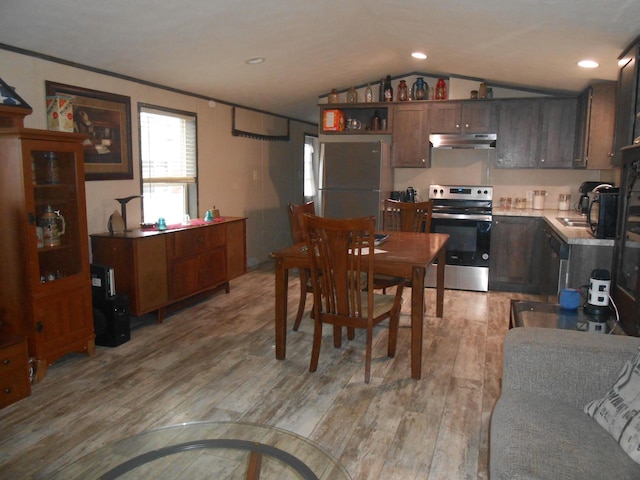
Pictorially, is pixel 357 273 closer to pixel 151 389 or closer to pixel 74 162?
pixel 151 389

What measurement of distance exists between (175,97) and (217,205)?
4.31 feet

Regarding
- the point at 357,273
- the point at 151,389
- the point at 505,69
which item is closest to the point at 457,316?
the point at 357,273

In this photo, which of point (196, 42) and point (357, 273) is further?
point (196, 42)

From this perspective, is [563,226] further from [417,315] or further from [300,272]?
[300,272]

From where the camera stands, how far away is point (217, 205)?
5695 millimetres

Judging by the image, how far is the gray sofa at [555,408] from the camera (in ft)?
4.65

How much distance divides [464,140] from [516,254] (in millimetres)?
1355

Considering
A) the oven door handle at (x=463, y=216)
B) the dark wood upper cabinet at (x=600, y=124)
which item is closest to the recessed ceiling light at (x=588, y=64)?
the dark wood upper cabinet at (x=600, y=124)

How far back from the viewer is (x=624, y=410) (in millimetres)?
1588

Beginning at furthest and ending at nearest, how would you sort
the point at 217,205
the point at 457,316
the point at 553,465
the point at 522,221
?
the point at 217,205 < the point at 522,221 < the point at 457,316 < the point at 553,465

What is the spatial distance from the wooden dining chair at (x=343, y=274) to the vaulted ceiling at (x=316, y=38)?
5.06 feet

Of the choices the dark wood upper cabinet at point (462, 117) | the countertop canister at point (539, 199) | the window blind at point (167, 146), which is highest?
the dark wood upper cabinet at point (462, 117)

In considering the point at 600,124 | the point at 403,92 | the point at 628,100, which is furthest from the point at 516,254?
the point at 628,100

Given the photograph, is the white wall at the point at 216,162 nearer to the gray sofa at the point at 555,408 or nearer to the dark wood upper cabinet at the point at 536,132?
the dark wood upper cabinet at the point at 536,132
